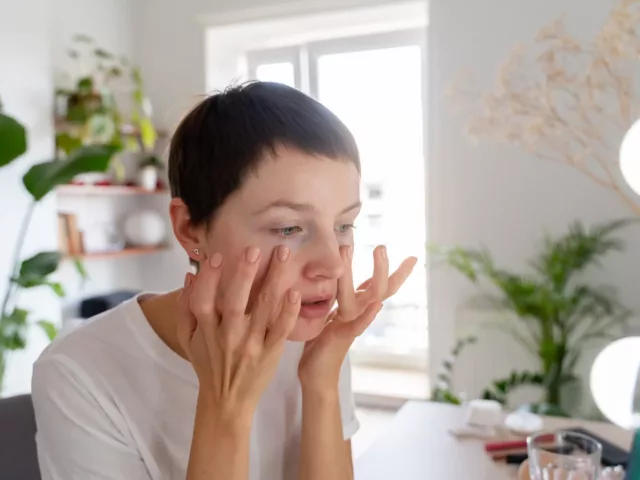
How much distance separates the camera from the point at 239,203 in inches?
27.8

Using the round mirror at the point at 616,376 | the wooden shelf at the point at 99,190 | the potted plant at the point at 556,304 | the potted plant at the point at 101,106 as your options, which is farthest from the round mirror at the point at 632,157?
the wooden shelf at the point at 99,190

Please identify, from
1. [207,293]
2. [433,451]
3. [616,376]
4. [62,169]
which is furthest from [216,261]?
[62,169]

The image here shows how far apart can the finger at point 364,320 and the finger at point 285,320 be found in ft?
0.70

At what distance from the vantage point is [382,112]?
340 cm

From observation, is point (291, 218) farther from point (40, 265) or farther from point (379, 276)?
point (40, 265)

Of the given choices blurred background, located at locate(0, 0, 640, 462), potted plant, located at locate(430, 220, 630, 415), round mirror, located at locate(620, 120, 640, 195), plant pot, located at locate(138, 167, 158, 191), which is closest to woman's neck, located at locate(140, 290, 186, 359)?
round mirror, located at locate(620, 120, 640, 195)

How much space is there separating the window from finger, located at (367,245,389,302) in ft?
8.16

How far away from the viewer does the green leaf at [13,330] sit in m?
2.28

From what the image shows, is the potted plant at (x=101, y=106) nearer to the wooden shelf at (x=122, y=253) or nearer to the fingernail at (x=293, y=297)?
the wooden shelf at (x=122, y=253)

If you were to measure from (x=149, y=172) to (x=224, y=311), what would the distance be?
9.28 ft

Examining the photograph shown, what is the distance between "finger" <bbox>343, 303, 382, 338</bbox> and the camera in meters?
0.85

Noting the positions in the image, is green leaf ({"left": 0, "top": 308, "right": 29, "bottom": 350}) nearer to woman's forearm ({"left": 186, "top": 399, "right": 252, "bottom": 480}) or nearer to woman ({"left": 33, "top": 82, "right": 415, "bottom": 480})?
woman ({"left": 33, "top": 82, "right": 415, "bottom": 480})

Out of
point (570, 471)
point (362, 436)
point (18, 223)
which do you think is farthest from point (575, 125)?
point (18, 223)

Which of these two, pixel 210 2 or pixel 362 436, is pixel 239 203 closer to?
pixel 362 436
